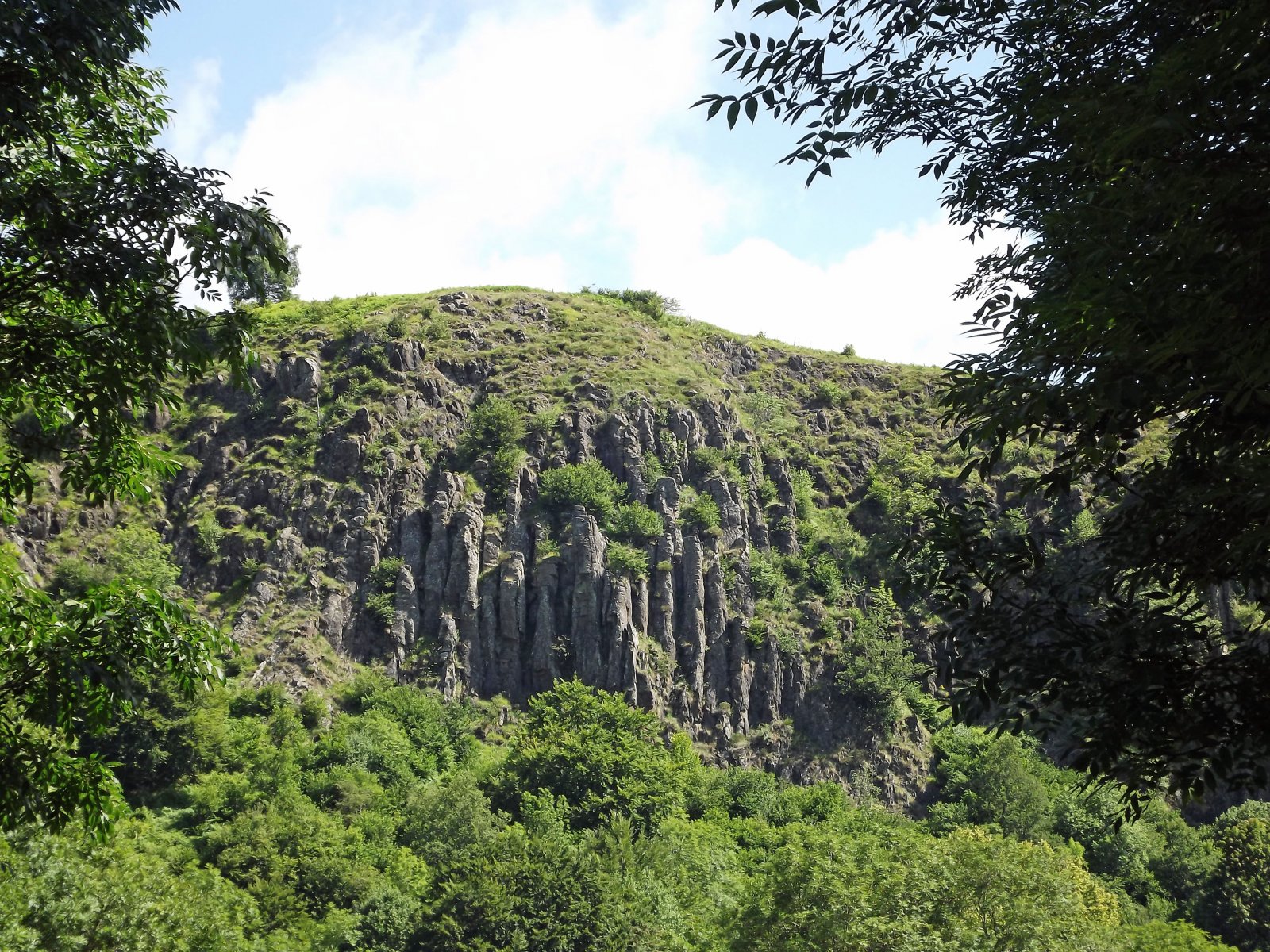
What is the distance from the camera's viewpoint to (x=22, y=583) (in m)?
8.91

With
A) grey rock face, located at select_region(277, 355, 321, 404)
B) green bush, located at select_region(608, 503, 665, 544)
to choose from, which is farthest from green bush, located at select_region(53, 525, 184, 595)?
green bush, located at select_region(608, 503, 665, 544)

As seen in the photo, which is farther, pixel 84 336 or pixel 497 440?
pixel 497 440

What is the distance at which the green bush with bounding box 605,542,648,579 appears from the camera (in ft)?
254

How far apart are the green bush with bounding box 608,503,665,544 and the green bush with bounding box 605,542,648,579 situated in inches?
67.9

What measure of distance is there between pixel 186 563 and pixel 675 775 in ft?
114

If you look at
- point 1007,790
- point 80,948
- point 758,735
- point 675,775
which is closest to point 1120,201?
point 80,948

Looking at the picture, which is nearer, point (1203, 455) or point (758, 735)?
point (1203, 455)

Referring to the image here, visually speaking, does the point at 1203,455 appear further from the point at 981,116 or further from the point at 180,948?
the point at 180,948

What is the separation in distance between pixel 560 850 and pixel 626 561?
Result: 107 feet

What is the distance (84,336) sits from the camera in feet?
29.1

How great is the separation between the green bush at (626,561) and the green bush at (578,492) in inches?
133

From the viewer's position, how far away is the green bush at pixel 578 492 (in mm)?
80875

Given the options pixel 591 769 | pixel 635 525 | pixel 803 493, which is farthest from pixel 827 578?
pixel 591 769

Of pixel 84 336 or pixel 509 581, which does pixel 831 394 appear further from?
pixel 84 336
